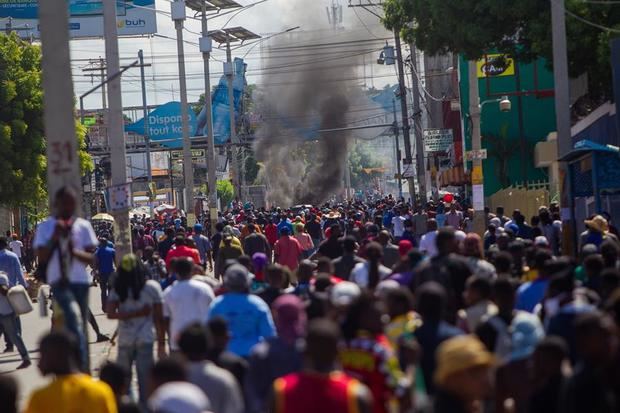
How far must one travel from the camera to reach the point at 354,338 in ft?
26.9

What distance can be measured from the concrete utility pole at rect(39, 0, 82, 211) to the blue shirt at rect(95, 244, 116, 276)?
10461mm

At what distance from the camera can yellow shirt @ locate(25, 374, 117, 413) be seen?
23.9 ft

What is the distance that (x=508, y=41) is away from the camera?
30.3 metres

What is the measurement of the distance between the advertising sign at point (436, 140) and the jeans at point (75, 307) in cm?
3923

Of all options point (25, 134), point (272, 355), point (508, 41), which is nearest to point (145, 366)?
point (272, 355)

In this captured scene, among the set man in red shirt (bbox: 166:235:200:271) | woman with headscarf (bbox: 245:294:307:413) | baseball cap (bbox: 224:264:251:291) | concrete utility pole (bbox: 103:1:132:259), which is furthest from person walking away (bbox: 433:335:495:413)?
concrete utility pole (bbox: 103:1:132:259)

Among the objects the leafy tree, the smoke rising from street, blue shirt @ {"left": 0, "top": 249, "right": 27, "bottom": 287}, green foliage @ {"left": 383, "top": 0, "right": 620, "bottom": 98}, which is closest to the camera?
blue shirt @ {"left": 0, "top": 249, "right": 27, "bottom": 287}

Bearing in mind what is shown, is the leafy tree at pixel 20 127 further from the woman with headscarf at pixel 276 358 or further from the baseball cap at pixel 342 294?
the woman with headscarf at pixel 276 358

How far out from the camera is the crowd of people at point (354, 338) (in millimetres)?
6824

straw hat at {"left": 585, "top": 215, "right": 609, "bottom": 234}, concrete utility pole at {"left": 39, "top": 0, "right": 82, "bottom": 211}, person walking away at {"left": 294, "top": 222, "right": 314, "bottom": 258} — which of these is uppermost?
concrete utility pole at {"left": 39, "top": 0, "right": 82, "bottom": 211}

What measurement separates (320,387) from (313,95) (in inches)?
2468

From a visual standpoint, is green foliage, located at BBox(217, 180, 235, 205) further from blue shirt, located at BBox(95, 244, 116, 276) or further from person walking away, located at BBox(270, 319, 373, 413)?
person walking away, located at BBox(270, 319, 373, 413)

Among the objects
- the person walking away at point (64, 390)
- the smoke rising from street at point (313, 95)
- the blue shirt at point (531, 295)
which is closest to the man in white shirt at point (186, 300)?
the blue shirt at point (531, 295)

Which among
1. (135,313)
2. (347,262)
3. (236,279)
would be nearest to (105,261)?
(347,262)
